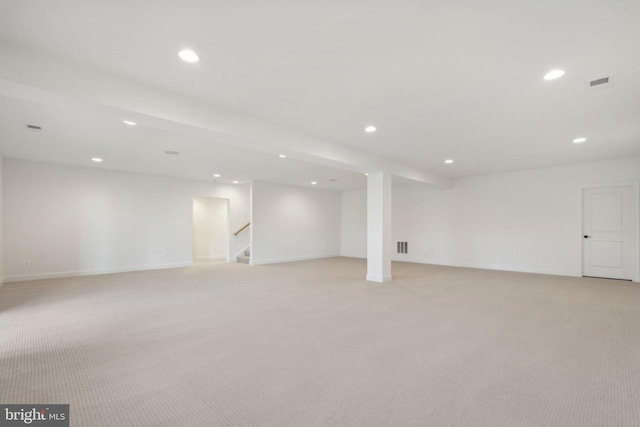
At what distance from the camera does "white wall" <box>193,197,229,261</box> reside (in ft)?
37.3

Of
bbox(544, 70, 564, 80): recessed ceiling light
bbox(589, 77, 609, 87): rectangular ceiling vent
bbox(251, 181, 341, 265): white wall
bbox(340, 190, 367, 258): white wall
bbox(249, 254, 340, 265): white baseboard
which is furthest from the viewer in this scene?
bbox(340, 190, 367, 258): white wall

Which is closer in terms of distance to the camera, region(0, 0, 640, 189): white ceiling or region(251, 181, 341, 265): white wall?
region(0, 0, 640, 189): white ceiling

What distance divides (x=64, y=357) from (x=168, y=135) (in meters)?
3.36

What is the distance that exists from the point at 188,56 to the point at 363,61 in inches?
63.3

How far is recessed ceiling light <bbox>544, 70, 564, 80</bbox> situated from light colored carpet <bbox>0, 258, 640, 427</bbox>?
2.80 meters

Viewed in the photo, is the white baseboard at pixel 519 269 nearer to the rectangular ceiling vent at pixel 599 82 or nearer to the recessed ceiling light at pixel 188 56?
the rectangular ceiling vent at pixel 599 82

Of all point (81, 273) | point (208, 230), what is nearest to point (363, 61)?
point (81, 273)

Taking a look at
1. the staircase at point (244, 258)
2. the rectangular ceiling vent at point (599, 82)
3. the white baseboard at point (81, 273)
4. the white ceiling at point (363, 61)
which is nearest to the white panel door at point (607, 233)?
the white ceiling at point (363, 61)

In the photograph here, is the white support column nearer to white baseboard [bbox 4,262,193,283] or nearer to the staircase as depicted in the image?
the staircase

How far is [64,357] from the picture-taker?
283 centimetres

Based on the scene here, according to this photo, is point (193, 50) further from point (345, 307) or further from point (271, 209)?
point (271, 209)

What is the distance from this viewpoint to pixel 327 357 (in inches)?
111

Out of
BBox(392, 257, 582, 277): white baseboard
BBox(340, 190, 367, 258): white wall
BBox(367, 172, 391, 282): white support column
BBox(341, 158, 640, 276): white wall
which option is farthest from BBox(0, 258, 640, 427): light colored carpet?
BBox(340, 190, 367, 258): white wall

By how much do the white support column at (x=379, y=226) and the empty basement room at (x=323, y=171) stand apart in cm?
6
